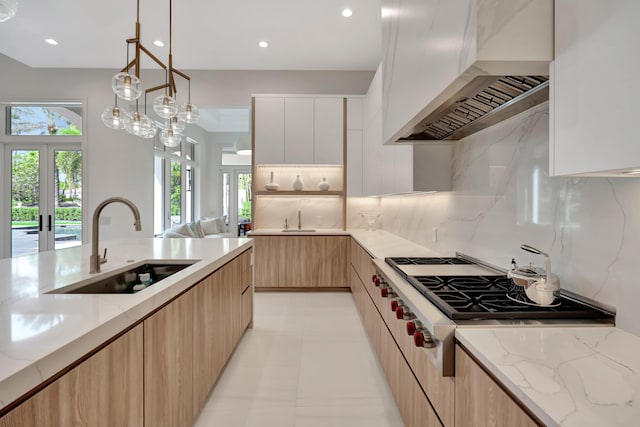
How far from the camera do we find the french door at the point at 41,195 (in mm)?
5246

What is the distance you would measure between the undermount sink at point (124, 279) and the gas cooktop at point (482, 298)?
1423 mm

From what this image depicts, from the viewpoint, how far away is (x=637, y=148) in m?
0.66

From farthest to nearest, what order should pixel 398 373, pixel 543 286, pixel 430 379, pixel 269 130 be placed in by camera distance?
pixel 269 130, pixel 398 373, pixel 430 379, pixel 543 286

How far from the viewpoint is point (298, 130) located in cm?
471

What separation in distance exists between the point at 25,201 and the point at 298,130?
14.8ft

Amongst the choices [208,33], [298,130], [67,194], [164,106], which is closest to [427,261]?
[164,106]

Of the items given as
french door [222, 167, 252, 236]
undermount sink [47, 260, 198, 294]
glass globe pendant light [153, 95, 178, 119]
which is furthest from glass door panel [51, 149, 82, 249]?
undermount sink [47, 260, 198, 294]

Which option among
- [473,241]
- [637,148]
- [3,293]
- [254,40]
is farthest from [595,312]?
[254,40]

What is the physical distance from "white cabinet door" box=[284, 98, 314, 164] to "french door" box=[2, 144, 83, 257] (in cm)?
339

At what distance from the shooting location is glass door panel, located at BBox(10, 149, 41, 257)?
207 inches

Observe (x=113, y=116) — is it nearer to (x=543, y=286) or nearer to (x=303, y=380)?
(x=303, y=380)

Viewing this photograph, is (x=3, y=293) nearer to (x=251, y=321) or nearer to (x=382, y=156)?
(x=251, y=321)

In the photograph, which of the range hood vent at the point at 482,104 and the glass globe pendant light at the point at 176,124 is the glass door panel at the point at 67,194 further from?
the range hood vent at the point at 482,104

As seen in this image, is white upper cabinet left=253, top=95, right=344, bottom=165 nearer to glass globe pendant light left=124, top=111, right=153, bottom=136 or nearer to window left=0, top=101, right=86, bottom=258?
glass globe pendant light left=124, top=111, right=153, bottom=136
